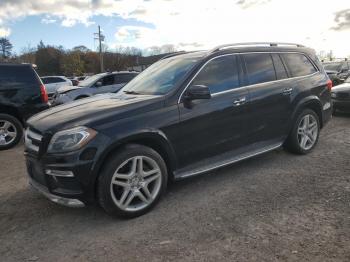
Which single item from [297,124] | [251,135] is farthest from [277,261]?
[297,124]

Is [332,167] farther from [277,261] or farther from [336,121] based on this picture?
[336,121]

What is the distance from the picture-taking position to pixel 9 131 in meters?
7.75

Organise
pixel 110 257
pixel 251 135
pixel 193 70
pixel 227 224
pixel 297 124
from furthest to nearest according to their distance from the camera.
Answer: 1. pixel 297 124
2. pixel 251 135
3. pixel 193 70
4. pixel 227 224
5. pixel 110 257

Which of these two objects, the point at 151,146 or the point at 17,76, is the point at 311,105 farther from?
the point at 17,76

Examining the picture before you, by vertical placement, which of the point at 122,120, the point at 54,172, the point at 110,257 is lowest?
the point at 110,257

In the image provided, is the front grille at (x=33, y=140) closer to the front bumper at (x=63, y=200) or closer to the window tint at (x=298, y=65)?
the front bumper at (x=63, y=200)

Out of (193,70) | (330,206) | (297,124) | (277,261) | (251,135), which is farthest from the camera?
(297,124)

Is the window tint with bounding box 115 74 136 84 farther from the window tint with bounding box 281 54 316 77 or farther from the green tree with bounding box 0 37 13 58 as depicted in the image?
the green tree with bounding box 0 37 13 58

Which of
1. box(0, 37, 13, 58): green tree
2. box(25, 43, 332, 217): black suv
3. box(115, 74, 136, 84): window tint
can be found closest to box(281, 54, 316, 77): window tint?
box(25, 43, 332, 217): black suv

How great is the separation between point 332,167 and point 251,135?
1378 mm

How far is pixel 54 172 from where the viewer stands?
3.64 m

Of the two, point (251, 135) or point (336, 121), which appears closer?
point (251, 135)

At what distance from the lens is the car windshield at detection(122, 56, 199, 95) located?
4488 mm

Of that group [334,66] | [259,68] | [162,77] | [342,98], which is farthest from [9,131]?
[334,66]
